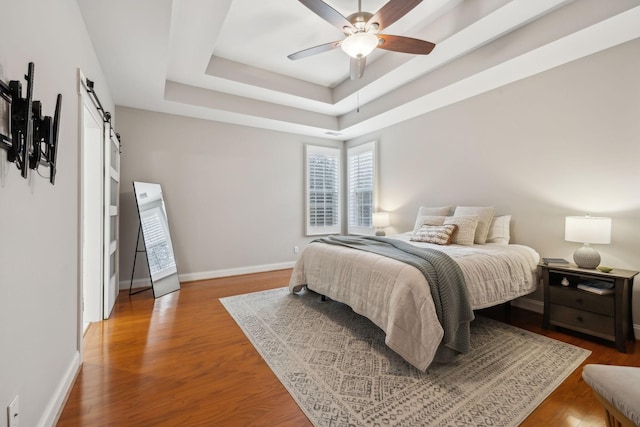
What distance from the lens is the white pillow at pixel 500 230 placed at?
3.32 meters

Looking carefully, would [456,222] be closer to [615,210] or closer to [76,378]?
[615,210]

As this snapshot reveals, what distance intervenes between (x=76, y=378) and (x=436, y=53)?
14.0 feet

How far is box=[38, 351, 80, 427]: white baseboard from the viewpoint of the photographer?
1.50 meters

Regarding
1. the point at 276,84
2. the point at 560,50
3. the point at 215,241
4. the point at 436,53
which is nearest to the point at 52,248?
the point at 215,241

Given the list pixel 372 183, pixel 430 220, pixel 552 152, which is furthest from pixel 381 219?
pixel 552 152

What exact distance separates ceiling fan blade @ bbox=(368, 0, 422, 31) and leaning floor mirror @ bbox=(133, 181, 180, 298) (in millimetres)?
3409

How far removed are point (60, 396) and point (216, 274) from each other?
3064mm

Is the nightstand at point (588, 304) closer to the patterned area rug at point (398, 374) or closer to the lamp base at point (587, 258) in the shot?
the lamp base at point (587, 258)

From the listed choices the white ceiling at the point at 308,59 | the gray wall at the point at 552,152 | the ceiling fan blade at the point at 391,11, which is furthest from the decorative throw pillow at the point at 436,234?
the ceiling fan blade at the point at 391,11

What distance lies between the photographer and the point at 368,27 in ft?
7.78

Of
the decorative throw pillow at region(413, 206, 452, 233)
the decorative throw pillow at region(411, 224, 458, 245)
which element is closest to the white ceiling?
the decorative throw pillow at region(413, 206, 452, 233)

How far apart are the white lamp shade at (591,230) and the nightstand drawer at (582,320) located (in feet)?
2.09

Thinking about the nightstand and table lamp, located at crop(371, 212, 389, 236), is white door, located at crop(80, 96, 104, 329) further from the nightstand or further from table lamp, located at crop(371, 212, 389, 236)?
the nightstand

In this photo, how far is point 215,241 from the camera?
15.6ft
